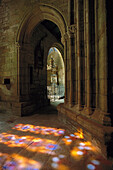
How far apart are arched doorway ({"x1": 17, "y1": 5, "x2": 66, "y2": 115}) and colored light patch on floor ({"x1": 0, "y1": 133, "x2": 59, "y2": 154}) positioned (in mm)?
1849

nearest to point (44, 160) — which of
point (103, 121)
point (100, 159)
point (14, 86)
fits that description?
point (100, 159)

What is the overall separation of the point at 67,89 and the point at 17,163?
2.22m

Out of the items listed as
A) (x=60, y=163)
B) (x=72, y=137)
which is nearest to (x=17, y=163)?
(x=60, y=163)

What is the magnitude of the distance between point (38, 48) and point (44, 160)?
16.7 feet

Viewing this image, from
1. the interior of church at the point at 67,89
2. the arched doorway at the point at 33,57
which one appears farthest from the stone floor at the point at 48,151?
the arched doorway at the point at 33,57

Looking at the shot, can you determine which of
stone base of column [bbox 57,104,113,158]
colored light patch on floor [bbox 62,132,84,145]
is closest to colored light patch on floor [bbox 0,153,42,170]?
colored light patch on floor [bbox 62,132,84,145]

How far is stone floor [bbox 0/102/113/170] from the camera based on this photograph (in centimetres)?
155

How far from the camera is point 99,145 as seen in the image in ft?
6.15

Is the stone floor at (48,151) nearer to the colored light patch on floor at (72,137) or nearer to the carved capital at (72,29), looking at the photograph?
the colored light patch on floor at (72,137)

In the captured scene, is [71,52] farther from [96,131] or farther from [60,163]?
[60,163]

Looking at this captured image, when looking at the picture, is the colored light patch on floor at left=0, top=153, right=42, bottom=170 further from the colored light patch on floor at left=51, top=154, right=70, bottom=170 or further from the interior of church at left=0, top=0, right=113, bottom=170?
the colored light patch on floor at left=51, top=154, right=70, bottom=170

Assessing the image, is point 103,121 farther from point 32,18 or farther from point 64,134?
point 32,18

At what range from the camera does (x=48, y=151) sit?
6.24 ft

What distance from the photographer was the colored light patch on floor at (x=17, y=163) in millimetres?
1525
